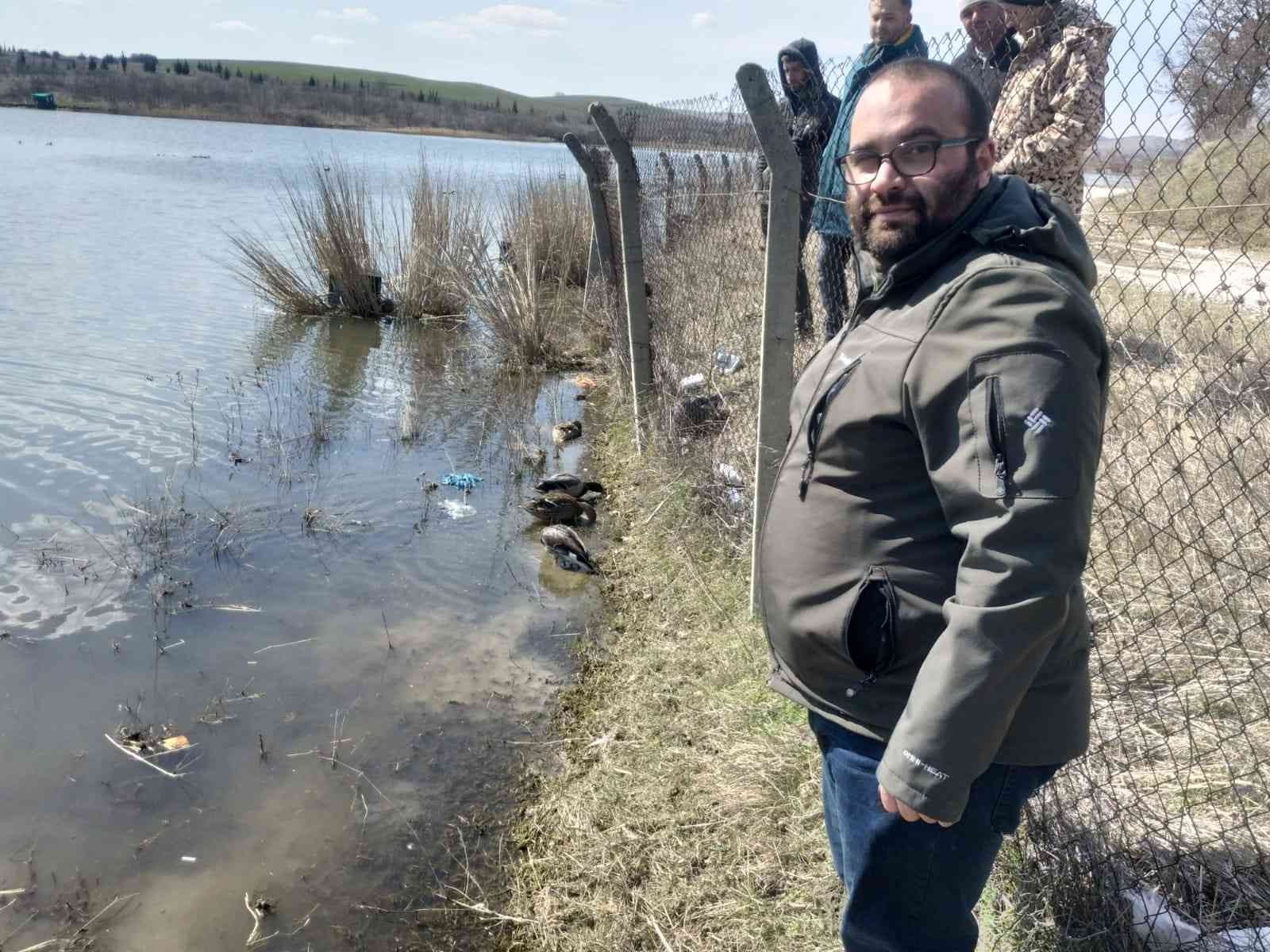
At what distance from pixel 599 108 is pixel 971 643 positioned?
4.77 metres

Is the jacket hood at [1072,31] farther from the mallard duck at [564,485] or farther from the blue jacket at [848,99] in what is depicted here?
the mallard duck at [564,485]

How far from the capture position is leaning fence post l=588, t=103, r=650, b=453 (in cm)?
559

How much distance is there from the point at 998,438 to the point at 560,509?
Answer: 4835 mm

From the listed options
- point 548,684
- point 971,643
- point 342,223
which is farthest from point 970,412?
point 342,223

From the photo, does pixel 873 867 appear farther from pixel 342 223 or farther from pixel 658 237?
pixel 342 223

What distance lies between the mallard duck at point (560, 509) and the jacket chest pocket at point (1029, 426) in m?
4.82

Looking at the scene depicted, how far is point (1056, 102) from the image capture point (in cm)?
342

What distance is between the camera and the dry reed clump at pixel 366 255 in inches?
453

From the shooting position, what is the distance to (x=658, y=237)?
6.76m

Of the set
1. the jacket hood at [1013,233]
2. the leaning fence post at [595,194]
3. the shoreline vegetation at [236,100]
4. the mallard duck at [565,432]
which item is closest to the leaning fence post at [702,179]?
the leaning fence post at [595,194]

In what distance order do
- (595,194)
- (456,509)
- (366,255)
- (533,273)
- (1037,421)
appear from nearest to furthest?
(1037,421)
(456,509)
(595,194)
(533,273)
(366,255)

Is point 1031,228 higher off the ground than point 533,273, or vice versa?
point 1031,228

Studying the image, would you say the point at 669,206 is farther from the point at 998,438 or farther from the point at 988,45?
the point at 998,438

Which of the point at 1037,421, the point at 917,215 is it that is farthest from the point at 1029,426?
the point at 917,215
